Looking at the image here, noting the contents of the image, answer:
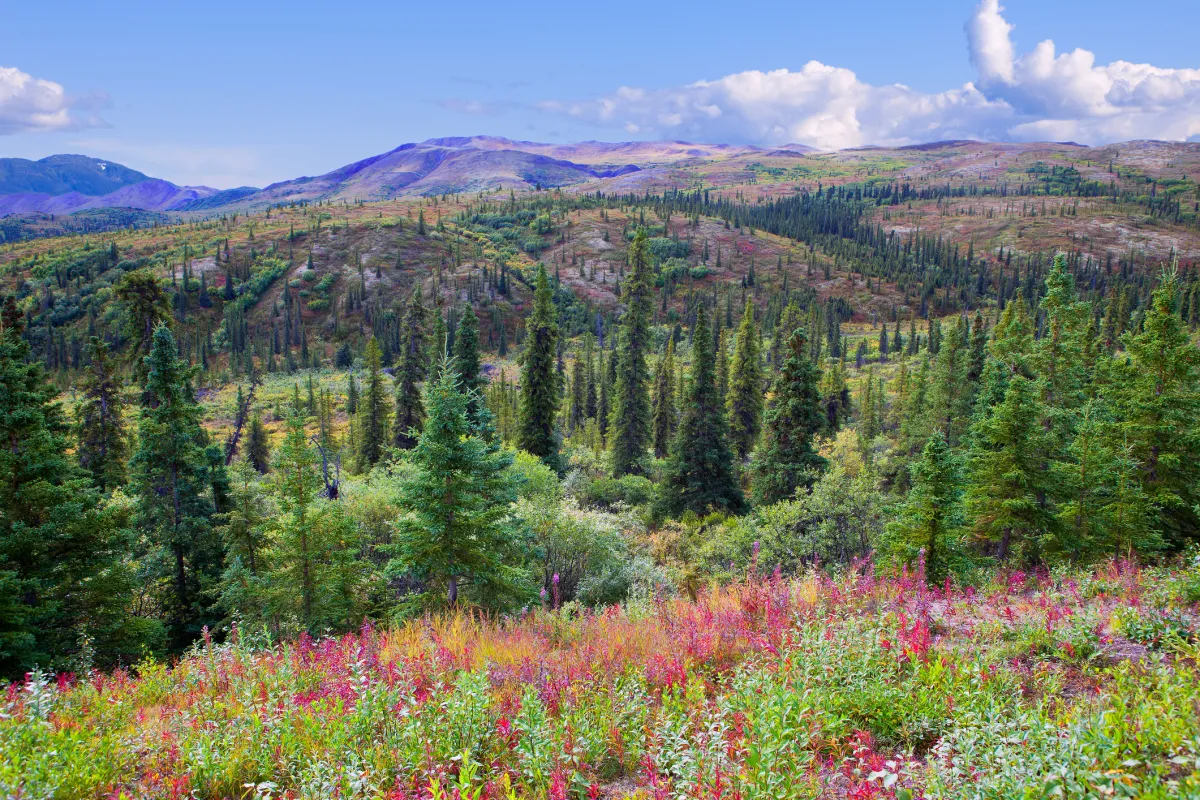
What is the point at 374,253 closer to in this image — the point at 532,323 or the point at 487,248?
the point at 487,248

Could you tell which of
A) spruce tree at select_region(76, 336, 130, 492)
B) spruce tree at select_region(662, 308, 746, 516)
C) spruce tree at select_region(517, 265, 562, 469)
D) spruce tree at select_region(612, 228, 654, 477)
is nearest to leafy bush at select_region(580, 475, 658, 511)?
spruce tree at select_region(662, 308, 746, 516)

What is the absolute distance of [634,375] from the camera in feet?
145

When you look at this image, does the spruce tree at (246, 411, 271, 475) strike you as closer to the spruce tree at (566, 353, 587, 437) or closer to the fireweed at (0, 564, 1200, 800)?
the spruce tree at (566, 353, 587, 437)

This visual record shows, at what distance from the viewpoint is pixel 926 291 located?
472 ft

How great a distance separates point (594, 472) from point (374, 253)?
132 metres

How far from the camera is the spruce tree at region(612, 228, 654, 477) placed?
43.4 m

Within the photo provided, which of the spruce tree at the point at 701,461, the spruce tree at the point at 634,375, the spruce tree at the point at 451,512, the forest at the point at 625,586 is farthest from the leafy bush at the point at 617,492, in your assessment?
the spruce tree at the point at 451,512

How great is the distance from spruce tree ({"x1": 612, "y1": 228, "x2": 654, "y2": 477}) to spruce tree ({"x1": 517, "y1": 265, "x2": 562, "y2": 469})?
A: 7555 mm

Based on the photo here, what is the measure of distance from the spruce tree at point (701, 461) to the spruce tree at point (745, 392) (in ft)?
48.3

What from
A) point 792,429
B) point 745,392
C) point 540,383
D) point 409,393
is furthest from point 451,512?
point 745,392

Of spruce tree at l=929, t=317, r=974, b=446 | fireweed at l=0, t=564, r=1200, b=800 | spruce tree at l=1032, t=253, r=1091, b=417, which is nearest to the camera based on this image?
fireweed at l=0, t=564, r=1200, b=800

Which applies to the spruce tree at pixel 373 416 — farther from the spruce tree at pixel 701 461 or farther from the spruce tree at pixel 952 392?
the spruce tree at pixel 952 392

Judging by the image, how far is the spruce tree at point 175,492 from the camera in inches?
818

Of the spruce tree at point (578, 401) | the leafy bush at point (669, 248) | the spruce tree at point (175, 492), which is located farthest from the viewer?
the leafy bush at point (669, 248)
